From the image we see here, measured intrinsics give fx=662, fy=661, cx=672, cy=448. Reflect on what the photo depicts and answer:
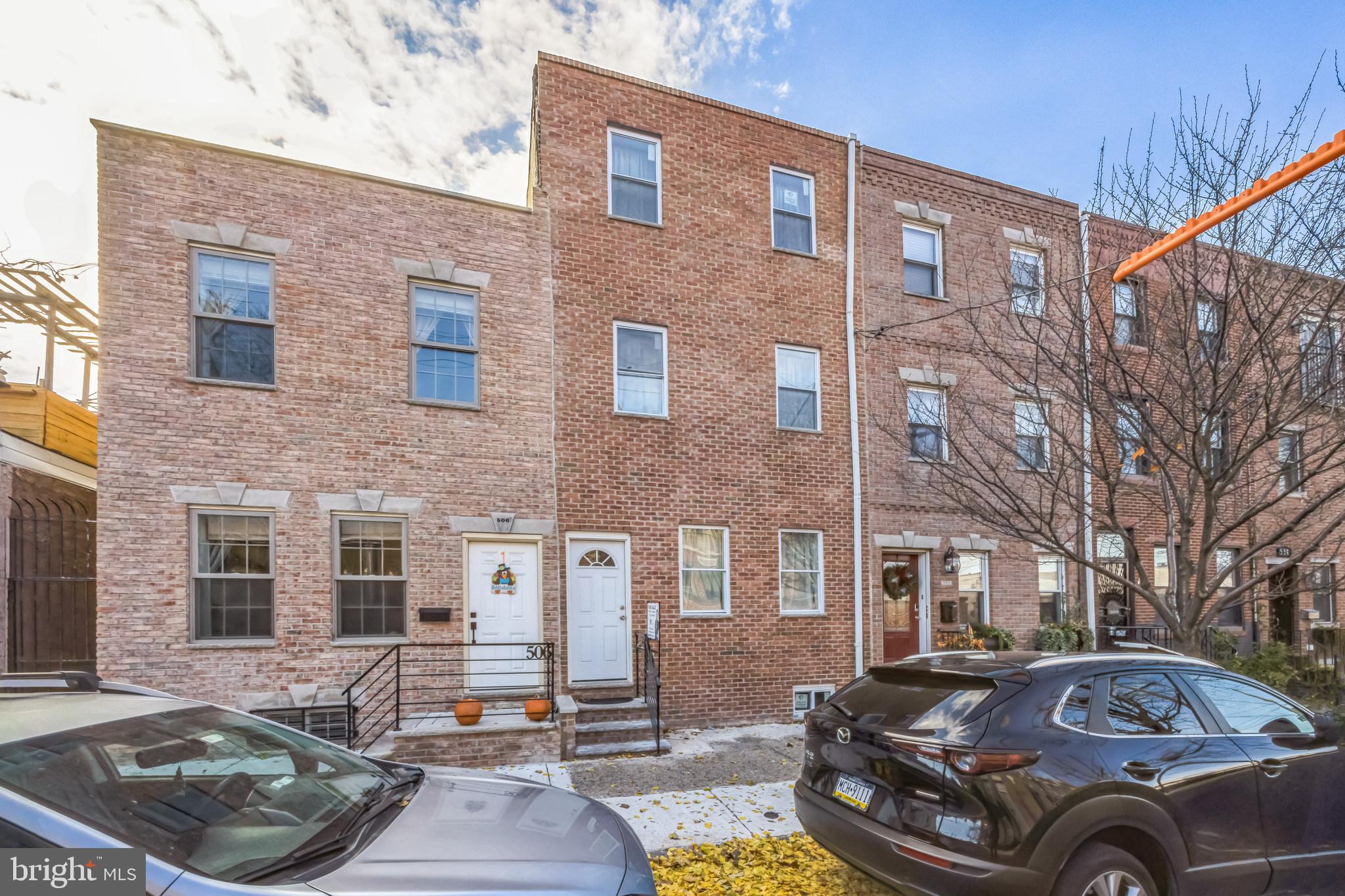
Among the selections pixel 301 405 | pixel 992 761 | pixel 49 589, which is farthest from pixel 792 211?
pixel 49 589

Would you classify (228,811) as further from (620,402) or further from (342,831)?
(620,402)

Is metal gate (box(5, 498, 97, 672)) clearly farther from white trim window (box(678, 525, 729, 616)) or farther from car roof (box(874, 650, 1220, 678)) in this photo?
car roof (box(874, 650, 1220, 678))

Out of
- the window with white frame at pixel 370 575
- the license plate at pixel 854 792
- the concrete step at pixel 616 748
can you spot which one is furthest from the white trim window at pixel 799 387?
the license plate at pixel 854 792

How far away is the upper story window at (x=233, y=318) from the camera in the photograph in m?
7.68

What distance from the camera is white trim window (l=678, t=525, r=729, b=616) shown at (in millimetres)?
9352

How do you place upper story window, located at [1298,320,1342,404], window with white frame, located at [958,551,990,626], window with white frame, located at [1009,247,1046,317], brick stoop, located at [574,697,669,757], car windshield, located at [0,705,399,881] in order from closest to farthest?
1. car windshield, located at [0,705,399,881]
2. upper story window, located at [1298,320,1342,404]
3. brick stoop, located at [574,697,669,757]
4. window with white frame, located at [1009,247,1046,317]
5. window with white frame, located at [958,551,990,626]

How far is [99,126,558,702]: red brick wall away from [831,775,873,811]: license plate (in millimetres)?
5210

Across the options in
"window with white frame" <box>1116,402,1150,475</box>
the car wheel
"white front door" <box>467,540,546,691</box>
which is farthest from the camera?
"white front door" <box>467,540,546,691</box>

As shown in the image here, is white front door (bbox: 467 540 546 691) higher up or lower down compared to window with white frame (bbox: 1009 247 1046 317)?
lower down

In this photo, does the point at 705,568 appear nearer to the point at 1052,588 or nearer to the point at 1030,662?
the point at 1030,662

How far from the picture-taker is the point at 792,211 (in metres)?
10.6

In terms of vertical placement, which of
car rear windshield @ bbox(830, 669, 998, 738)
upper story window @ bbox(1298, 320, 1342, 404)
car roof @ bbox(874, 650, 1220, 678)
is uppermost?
upper story window @ bbox(1298, 320, 1342, 404)

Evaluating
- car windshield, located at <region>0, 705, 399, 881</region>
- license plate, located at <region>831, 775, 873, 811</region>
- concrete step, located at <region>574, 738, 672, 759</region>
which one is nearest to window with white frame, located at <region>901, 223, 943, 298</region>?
concrete step, located at <region>574, 738, 672, 759</region>

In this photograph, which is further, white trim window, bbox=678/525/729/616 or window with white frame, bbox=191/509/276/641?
white trim window, bbox=678/525/729/616
